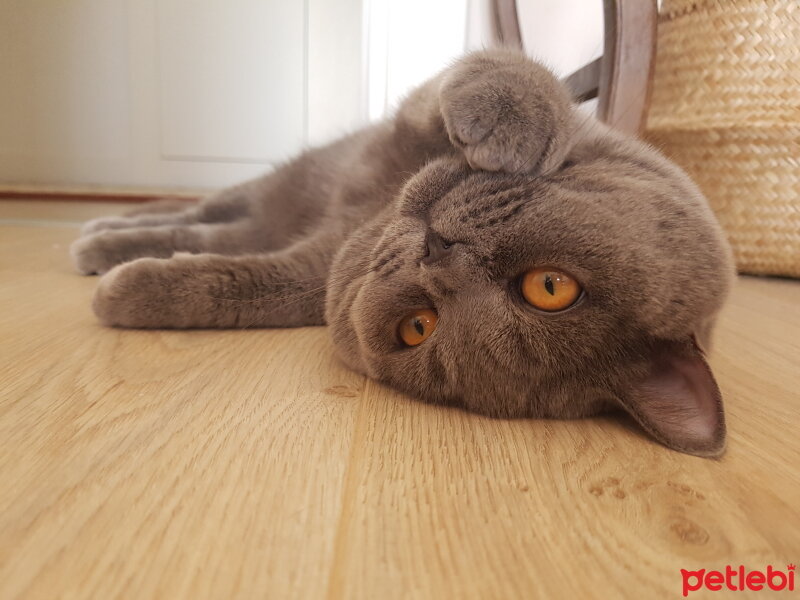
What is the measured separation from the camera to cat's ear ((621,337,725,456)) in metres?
0.71

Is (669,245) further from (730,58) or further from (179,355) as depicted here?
(730,58)

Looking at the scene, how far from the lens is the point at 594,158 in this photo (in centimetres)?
91

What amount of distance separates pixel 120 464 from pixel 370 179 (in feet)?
2.60

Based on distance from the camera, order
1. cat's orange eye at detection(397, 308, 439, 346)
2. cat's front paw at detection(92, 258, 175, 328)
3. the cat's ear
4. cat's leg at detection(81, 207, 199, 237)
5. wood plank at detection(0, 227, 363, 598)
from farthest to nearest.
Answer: cat's leg at detection(81, 207, 199, 237)
cat's front paw at detection(92, 258, 175, 328)
cat's orange eye at detection(397, 308, 439, 346)
the cat's ear
wood plank at detection(0, 227, 363, 598)

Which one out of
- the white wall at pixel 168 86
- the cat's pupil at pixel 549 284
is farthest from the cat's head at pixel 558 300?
the white wall at pixel 168 86

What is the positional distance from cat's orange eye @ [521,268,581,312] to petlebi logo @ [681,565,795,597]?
33 centimetres

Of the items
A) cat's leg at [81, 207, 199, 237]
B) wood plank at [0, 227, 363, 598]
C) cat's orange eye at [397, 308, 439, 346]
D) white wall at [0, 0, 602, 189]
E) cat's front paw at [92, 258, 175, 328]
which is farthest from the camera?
white wall at [0, 0, 602, 189]

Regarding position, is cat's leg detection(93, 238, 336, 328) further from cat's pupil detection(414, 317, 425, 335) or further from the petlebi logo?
the petlebi logo

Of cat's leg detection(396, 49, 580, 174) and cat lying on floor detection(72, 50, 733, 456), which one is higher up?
cat's leg detection(396, 49, 580, 174)

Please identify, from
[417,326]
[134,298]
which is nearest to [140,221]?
[134,298]

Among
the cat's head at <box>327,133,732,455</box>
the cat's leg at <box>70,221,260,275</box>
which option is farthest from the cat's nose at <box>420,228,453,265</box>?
the cat's leg at <box>70,221,260,275</box>

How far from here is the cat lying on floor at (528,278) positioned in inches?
28.8

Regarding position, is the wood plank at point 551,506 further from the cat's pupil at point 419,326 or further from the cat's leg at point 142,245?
the cat's leg at point 142,245

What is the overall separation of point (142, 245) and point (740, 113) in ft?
5.19
